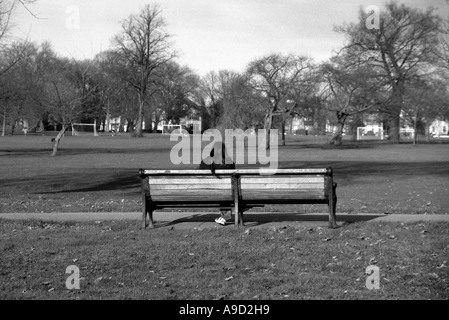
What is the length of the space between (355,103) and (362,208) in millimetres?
53280

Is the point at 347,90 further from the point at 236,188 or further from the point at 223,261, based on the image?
the point at 223,261

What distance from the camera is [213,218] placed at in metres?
10.0

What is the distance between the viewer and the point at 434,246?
24.0 feet

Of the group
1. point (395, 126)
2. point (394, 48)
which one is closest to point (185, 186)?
point (394, 48)

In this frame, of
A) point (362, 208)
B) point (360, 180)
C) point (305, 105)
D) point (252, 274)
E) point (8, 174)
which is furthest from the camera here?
point (305, 105)

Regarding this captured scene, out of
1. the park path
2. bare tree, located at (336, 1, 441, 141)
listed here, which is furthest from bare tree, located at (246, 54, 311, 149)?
the park path

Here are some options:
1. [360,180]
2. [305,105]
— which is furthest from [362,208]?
[305,105]

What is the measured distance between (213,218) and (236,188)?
1205 mm

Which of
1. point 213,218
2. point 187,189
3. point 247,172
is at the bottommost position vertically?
point 213,218

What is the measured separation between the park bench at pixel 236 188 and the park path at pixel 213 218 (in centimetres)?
33

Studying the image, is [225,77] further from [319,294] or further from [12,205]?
[319,294]

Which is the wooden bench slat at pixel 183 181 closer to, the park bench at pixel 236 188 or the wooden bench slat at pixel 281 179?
the park bench at pixel 236 188

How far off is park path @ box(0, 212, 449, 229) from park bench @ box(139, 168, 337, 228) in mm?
332

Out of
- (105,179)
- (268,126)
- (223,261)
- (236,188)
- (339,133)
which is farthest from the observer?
(339,133)
